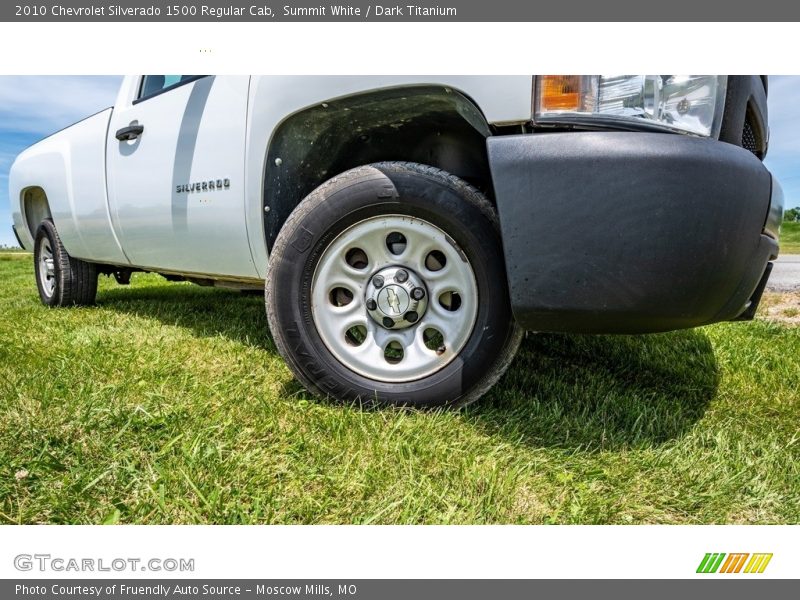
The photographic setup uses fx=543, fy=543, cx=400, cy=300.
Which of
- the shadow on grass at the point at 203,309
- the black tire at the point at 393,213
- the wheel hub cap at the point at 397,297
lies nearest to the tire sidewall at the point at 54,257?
the shadow on grass at the point at 203,309

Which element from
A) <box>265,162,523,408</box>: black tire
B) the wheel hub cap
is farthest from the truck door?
the wheel hub cap

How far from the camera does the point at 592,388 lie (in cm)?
220

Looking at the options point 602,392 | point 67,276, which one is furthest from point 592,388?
point 67,276

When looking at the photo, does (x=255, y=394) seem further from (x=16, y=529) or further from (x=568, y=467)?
(x=568, y=467)

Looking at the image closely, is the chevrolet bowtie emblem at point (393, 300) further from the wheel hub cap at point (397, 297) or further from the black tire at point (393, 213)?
the black tire at point (393, 213)

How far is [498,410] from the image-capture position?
75.4 inches

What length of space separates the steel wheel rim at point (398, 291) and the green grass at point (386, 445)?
0.61 ft

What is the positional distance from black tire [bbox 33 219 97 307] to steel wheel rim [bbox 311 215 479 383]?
3192mm

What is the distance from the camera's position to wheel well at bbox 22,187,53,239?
4.45 metres

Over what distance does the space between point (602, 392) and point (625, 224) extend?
989mm

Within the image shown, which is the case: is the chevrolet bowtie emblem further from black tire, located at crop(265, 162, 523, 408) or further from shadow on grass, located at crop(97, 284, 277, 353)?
shadow on grass, located at crop(97, 284, 277, 353)

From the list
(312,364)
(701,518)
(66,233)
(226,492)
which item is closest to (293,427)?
(312,364)

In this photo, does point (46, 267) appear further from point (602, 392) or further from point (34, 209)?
point (602, 392)

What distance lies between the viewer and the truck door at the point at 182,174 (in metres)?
2.16
